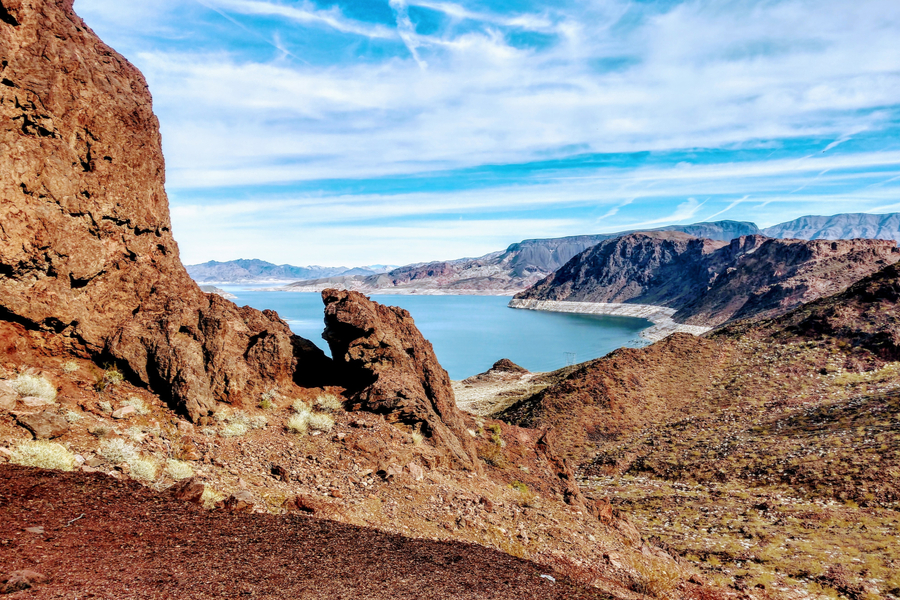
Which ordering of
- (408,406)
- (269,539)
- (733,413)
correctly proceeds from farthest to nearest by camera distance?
(733,413)
(408,406)
(269,539)

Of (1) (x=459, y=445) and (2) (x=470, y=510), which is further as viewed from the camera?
(1) (x=459, y=445)

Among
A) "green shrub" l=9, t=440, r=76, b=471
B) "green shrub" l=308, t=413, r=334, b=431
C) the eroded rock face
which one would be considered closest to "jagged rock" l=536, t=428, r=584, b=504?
"green shrub" l=308, t=413, r=334, b=431

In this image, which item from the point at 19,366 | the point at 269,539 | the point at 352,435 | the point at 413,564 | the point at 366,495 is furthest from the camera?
the point at 352,435

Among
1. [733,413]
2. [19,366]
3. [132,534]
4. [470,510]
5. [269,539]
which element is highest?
[19,366]

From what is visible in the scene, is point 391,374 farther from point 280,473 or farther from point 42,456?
point 42,456

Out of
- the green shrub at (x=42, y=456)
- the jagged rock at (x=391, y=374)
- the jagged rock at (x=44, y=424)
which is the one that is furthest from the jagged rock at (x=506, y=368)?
the green shrub at (x=42, y=456)

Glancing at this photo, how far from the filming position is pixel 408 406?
46.8 ft

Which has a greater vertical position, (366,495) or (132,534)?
(132,534)

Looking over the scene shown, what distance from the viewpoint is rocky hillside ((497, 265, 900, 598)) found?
1538cm

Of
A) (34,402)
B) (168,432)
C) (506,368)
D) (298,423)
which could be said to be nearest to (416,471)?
(298,423)

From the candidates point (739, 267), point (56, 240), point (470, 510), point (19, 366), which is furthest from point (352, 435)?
point (739, 267)

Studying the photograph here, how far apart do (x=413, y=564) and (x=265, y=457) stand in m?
4.23

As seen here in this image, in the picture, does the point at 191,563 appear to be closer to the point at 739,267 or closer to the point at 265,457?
the point at 265,457

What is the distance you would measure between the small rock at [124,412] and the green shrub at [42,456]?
1.85 m
